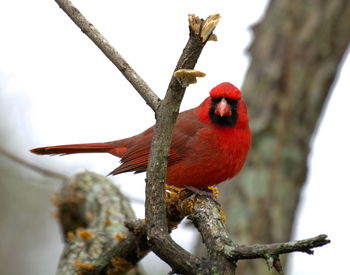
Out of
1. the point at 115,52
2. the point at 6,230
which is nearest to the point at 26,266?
the point at 6,230

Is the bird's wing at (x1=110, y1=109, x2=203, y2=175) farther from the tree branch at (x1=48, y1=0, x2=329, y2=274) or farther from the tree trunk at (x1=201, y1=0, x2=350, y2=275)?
the tree trunk at (x1=201, y1=0, x2=350, y2=275)

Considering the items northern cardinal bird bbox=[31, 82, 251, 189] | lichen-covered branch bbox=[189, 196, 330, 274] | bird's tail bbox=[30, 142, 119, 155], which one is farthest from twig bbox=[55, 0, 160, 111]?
bird's tail bbox=[30, 142, 119, 155]

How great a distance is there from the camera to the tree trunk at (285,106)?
5.55m

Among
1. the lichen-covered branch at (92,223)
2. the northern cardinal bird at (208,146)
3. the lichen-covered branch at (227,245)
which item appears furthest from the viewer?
the northern cardinal bird at (208,146)

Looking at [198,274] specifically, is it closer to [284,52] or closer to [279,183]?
[279,183]

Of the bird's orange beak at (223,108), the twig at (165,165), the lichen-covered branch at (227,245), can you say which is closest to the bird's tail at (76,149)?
the bird's orange beak at (223,108)

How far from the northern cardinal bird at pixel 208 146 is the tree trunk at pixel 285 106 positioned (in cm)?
119

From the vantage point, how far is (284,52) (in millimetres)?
5773

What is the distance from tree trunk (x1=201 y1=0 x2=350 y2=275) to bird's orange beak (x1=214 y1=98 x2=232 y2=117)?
1376 millimetres

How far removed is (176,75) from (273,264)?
0.79 m

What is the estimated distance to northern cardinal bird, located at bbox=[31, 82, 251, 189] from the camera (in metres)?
4.24

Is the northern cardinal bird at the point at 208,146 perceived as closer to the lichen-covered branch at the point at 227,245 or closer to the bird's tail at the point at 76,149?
the bird's tail at the point at 76,149

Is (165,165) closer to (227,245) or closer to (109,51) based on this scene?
(227,245)

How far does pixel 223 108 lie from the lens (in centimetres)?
429
